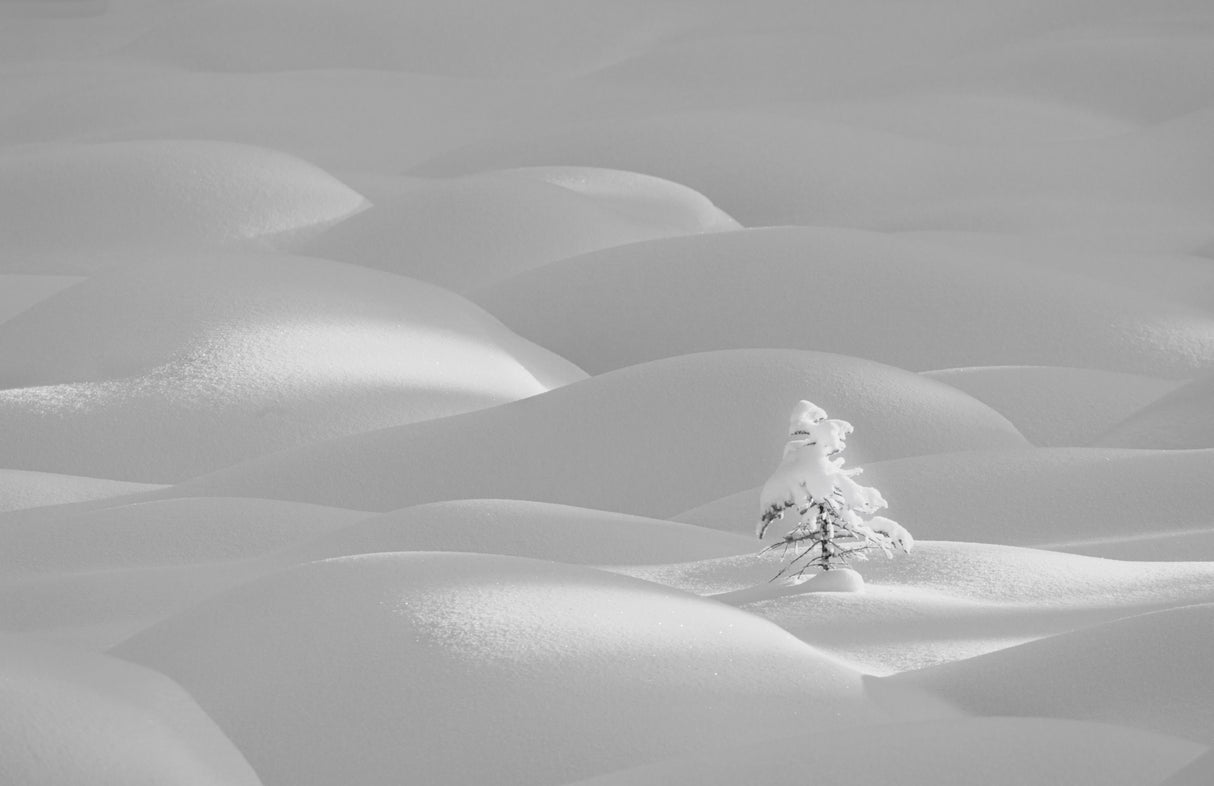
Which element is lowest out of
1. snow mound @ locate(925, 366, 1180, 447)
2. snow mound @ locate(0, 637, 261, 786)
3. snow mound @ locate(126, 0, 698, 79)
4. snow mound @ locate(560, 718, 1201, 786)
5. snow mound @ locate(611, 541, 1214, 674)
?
snow mound @ locate(560, 718, 1201, 786)

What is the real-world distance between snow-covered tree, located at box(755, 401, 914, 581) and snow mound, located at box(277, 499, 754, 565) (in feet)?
2.13

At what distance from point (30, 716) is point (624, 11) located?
24.0m

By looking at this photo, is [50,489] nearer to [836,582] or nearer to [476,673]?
[836,582]

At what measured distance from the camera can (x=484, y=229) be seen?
40.6 ft

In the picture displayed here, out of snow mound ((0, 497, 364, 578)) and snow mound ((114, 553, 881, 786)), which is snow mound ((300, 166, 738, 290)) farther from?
snow mound ((114, 553, 881, 786))

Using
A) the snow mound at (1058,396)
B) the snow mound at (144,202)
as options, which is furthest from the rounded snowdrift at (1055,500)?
the snow mound at (144,202)

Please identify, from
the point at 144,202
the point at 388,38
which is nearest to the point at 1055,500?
the point at 144,202

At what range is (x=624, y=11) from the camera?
85.5ft

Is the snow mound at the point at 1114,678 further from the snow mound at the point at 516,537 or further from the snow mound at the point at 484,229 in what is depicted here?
the snow mound at the point at 484,229

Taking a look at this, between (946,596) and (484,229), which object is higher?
(484,229)

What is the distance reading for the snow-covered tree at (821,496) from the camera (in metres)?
4.80

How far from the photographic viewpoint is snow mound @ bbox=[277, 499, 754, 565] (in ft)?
17.4

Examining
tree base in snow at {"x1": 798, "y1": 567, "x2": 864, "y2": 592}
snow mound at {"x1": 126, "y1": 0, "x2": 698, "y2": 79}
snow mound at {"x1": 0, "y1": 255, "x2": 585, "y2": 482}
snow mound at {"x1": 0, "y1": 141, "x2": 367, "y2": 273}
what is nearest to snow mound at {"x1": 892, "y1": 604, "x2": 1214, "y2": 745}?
tree base in snow at {"x1": 798, "y1": 567, "x2": 864, "y2": 592}

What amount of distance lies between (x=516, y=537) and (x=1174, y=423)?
151 inches
